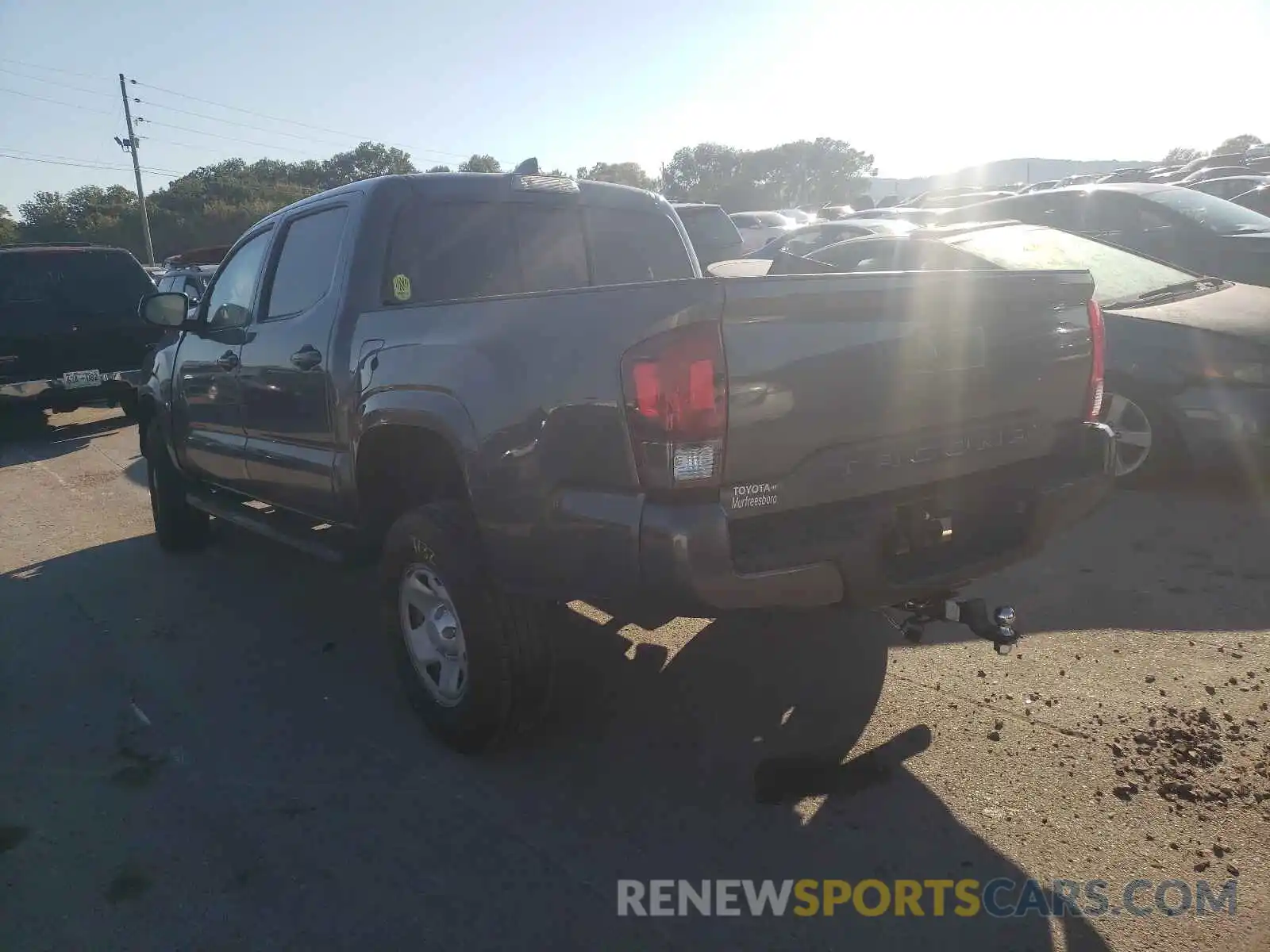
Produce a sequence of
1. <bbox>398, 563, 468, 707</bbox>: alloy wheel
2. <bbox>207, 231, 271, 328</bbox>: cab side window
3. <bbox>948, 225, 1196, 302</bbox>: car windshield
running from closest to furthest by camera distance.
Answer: <bbox>398, 563, 468, 707</bbox>: alloy wheel < <bbox>207, 231, 271, 328</bbox>: cab side window < <bbox>948, 225, 1196, 302</bbox>: car windshield

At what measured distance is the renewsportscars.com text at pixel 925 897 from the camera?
2443 mm

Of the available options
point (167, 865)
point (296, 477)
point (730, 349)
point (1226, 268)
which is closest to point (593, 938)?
point (167, 865)

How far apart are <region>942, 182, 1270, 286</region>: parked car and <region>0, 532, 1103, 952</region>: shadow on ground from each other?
567 centimetres

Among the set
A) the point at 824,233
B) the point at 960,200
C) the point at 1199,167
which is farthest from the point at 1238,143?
the point at 824,233

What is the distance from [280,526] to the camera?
461 centimetres

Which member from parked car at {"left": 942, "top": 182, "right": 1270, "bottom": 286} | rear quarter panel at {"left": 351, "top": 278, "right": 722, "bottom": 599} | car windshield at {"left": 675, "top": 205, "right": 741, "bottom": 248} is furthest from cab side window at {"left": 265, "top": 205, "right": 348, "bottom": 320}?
car windshield at {"left": 675, "top": 205, "right": 741, "bottom": 248}

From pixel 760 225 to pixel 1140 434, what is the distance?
61.5ft

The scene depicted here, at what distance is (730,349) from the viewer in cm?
252

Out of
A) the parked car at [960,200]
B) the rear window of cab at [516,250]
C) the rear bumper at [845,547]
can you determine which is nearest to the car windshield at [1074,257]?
the rear window of cab at [516,250]

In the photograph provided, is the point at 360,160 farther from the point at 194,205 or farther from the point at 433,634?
the point at 433,634

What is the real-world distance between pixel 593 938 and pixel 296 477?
2703 mm

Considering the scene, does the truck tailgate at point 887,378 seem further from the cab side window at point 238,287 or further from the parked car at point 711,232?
the parked car at point 711,232

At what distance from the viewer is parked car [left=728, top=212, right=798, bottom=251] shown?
71.4 feet

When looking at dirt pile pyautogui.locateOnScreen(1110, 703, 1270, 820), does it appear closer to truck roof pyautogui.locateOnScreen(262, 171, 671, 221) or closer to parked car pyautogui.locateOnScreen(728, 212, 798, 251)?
truck roof pyautogui.locateOnScreen(262, 171, 671, 221)
